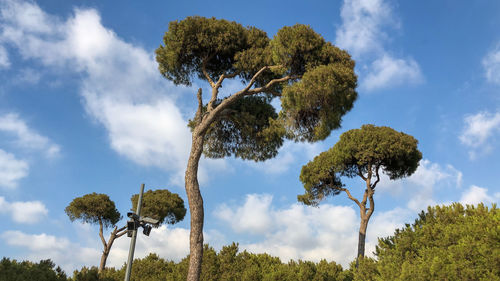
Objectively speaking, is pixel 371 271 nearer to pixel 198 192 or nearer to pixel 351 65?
pixel 198 192

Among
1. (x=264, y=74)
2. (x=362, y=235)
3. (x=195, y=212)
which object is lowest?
(x=195, y=212)

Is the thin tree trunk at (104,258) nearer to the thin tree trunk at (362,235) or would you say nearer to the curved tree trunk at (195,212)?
the curved tree trunk at (195,212)

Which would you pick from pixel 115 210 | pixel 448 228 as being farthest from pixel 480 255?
pixel 115 210

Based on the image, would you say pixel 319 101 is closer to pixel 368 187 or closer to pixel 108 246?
pixel 368 187

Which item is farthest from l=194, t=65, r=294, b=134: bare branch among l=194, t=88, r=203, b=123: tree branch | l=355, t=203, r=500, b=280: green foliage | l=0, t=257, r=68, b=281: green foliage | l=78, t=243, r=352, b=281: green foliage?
l=78, t=243, r=352, b=281: green foliage

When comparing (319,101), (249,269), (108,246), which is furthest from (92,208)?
(319,101)

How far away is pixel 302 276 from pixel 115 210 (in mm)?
19242

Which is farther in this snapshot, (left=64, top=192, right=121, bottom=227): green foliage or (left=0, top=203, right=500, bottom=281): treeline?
(left=64, top=192, right=121, bottom=227): green foliage

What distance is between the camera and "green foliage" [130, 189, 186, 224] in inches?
1256

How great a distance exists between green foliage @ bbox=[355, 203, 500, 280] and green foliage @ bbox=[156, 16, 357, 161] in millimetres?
5040

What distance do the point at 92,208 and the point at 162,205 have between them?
18.3 feet

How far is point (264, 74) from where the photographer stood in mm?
16375

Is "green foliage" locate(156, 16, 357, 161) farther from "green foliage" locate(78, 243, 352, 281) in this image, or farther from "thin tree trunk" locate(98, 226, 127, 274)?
"thin tree trunk" locate(98, 226, 127, 274)

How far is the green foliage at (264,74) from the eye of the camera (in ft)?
46.4
